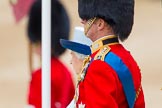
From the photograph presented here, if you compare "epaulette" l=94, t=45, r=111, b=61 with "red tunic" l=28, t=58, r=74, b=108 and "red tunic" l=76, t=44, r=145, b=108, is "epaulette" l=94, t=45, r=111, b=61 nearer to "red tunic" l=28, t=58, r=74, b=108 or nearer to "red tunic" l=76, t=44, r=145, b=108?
"red tunic" l=76, t=44, r=145, b=108

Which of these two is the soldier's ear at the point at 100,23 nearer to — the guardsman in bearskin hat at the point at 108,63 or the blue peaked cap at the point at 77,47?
the guardsman in bearskin hat at the point at 108,63

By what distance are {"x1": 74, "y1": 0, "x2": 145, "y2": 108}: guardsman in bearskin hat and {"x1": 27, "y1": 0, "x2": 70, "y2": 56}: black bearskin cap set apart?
3.93 feet

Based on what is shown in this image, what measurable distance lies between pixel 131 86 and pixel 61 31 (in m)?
1.44

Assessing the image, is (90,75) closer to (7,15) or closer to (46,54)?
(46,54)

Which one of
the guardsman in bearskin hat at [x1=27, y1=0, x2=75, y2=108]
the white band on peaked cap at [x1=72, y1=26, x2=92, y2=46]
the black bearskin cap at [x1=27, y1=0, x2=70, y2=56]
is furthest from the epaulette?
the black bearskin cap at [x1=27, y1=0, x2=70, y2=56]

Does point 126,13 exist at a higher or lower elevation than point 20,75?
higher

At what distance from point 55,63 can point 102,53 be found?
3.82 ft

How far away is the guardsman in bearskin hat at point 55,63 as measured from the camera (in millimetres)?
3826

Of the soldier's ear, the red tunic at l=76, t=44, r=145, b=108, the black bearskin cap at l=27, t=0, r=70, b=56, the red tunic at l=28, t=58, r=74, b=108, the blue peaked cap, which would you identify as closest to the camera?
the red tunic at l=76, t=44, r=145, b=108

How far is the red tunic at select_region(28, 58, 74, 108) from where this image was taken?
3812 millimetres

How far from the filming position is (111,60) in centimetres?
275

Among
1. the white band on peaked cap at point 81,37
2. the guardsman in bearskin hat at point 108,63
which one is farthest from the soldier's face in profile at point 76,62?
the guardsman in bearskin hat at point 108,63

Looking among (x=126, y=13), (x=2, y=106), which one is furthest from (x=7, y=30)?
(x=126, y=13)

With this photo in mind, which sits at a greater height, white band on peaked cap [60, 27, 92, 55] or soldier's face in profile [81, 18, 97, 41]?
soldier's face in profile [81, 18, 97, 41]
